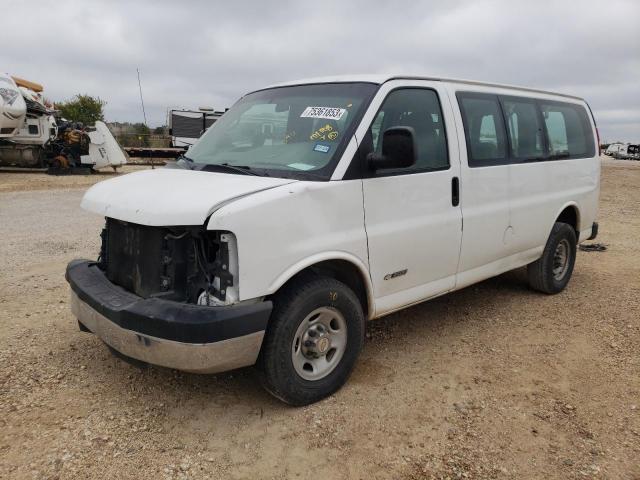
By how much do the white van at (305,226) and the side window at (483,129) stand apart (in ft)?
0.06

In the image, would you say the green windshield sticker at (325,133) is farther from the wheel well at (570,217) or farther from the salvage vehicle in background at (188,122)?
the salvage vehicle in background at (188,122)

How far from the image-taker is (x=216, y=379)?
12.3 feet

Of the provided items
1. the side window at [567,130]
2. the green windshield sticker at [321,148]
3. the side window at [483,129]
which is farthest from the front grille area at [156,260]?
the side window at [567,130]

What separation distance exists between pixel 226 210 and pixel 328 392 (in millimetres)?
1442

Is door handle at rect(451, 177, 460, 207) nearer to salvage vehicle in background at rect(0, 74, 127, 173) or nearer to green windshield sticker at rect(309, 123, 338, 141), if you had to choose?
green windshield sticker at rect(309, 123, 338, 141)

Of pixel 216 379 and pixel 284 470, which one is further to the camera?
pixel 216 379

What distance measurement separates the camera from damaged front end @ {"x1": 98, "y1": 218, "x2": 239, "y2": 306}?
293cm

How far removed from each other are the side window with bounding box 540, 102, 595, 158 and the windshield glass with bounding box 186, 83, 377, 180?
258cm

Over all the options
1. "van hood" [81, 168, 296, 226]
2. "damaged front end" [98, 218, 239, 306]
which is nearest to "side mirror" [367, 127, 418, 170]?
"van hood" [81, 168, 296, 226]

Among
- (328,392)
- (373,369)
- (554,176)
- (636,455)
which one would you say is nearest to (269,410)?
(328,392)

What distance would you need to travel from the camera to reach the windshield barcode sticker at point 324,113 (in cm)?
359

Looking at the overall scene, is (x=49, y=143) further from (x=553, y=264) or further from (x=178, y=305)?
(x=178, y=305)

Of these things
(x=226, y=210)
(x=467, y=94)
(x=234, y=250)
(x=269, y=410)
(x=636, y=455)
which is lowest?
(x=636, y=455)

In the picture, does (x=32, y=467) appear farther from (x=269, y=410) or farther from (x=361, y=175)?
(x=361, y=175)
